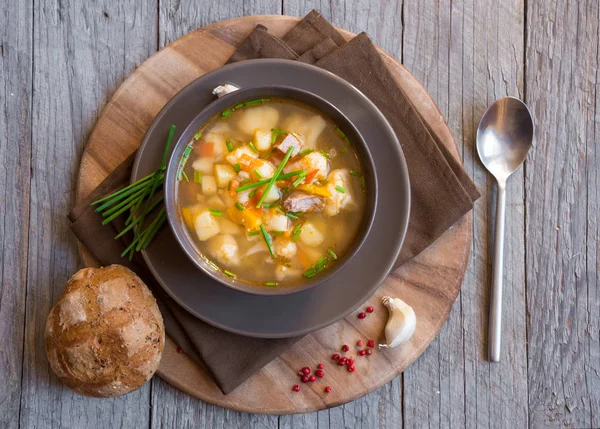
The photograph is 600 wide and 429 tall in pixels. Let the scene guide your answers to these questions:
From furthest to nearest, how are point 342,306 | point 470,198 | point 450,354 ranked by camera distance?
1. point 450,354
2. point 470,198
3. point 342,306

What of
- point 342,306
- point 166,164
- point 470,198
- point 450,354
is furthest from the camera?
point 450,354

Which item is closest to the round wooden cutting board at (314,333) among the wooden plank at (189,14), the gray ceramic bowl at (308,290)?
the wooden plank at (189,14)

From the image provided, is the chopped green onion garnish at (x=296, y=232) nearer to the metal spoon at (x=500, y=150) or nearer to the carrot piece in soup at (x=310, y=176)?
the carrot piece in soup at (x=310, y=176)

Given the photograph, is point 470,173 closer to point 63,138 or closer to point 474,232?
point 474,232

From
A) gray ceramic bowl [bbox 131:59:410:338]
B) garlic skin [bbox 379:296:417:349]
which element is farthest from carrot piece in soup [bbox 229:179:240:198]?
garlic skin [bbox 379:296:417:349]

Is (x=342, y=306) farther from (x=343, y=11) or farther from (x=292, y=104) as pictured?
(x=343, y=11)

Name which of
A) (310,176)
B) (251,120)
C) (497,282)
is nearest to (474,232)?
(497,282)

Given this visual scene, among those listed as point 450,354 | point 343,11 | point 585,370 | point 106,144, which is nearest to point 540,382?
point 585,370
